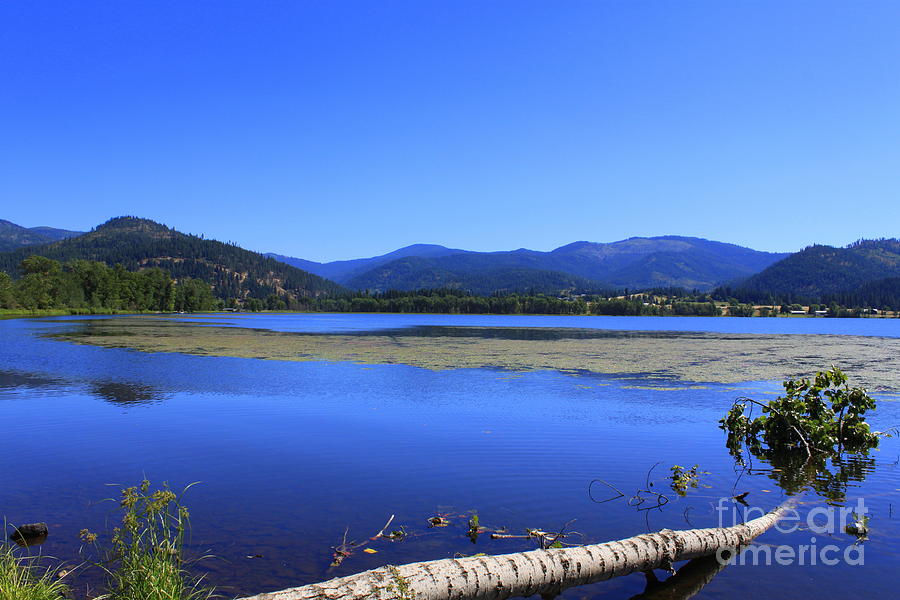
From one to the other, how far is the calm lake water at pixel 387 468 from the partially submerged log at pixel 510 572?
2.07 feet

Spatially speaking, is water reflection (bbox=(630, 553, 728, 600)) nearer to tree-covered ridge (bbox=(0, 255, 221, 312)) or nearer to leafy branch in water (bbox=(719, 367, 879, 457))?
leafy branch in water (bbox=(719, 367, 879, 457))

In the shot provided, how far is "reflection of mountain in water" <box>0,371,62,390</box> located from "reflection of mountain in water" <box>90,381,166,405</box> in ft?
7.57

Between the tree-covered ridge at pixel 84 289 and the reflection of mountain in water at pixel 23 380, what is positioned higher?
the tree-covered ridge at pixel 84 289

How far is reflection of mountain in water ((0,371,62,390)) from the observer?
26.0m

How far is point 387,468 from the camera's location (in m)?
13.6

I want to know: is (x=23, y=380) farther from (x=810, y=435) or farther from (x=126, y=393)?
(x=810, y=435)

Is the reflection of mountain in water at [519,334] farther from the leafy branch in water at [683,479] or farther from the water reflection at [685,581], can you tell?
the water reflection at [685,581]

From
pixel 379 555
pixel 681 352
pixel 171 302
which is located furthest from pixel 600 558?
pixel 171 302

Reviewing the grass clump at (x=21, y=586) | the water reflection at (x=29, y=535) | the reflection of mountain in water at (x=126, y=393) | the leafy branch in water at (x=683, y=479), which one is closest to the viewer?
the grass clump at (x=21, y=586)

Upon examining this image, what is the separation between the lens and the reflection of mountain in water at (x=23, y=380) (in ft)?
85.4

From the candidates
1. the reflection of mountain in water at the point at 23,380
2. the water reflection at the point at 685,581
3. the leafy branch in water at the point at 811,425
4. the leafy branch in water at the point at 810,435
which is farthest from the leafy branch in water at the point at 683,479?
the reflection of mountain in water at the point at 23,380

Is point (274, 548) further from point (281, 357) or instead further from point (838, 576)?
point (281, 357)

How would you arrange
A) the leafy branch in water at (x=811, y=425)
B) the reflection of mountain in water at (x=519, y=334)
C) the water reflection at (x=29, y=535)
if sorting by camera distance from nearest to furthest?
the water reflection at (x=29, y=535)
the leafy branch in water at (x=811, y=425)
the reflection of mountain in water at (x=519, y=334)

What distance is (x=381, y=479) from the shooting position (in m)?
12.7
